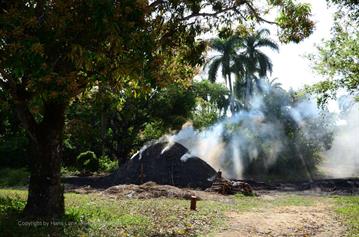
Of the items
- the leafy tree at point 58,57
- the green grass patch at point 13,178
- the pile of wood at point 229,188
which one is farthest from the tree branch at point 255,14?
the green grass patch at point 13,178

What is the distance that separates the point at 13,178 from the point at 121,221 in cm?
2118

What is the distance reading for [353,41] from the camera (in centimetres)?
2561

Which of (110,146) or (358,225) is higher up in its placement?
(110,146)

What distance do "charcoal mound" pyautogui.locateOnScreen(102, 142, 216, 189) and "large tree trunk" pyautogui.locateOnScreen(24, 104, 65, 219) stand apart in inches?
655

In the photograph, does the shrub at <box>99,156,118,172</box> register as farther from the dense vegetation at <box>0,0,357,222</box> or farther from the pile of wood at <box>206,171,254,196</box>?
the dense vegetation at <box>0,0,357,222</box>

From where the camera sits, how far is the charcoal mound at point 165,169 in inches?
1128

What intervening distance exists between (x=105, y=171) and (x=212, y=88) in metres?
14.3

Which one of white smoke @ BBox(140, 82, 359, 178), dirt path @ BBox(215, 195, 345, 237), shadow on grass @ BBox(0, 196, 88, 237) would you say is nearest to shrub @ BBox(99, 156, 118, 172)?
white smoke @ BBox(140, 82, 359, 178)

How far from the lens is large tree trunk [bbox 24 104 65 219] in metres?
11.8

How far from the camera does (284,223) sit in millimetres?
13312

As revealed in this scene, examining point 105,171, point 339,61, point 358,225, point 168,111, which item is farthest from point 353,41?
point 105,171

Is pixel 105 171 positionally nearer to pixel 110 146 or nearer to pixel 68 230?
pixel 110 146

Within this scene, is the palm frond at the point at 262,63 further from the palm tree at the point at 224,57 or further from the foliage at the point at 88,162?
the foliage at the point at 88,162

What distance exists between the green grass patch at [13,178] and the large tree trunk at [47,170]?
16.9 m
